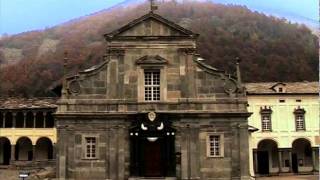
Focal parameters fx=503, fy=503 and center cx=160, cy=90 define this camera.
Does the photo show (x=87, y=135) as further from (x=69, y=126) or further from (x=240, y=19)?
(x=240, y=19)

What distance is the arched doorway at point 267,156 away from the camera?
46.0 meters

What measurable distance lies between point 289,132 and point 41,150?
26.0 m

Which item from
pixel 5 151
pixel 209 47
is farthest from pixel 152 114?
pixel 209 47

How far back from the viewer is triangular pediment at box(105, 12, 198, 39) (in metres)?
30.0

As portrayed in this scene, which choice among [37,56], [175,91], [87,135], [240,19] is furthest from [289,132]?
[37,56]

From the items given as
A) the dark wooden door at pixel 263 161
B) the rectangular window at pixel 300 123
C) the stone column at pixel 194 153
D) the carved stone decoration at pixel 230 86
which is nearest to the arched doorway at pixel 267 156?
the dark wooden door at pixel 263 161

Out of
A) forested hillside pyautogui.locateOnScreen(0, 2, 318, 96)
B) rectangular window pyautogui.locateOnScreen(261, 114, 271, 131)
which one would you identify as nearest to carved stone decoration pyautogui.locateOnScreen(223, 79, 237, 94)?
rectangular window pyautogui.locateOnScreen(261, 114, 271, 131)

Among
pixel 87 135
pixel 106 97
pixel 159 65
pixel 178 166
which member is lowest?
pixel 178 166

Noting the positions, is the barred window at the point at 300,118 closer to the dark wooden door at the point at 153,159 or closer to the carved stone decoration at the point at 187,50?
the carved stone decoration at the point at 187,50

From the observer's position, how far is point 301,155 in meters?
46.9

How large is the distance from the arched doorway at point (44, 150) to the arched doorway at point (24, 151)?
2.75 ft

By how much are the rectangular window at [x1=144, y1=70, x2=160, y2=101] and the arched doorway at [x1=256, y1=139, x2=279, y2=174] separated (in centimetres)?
1929

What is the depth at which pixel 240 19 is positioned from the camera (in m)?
73.6

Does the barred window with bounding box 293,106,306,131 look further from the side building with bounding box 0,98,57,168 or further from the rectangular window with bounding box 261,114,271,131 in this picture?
the side building with bounding box 0,98,57,168
